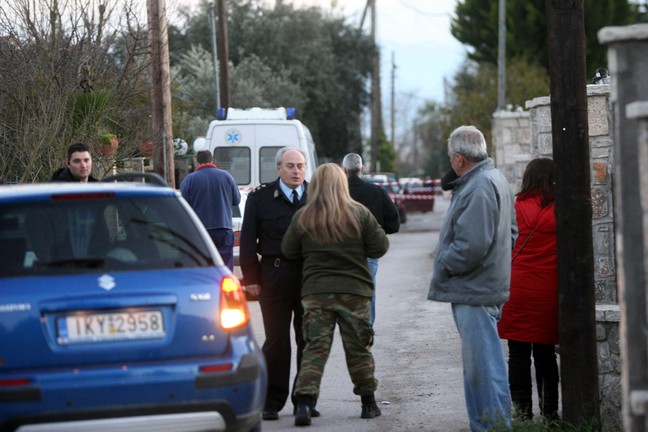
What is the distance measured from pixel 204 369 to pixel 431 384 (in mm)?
4027

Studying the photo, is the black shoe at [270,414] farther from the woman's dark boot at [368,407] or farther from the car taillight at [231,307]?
the car taillight at [231,307]

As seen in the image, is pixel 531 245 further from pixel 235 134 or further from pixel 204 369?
pixel 235 134

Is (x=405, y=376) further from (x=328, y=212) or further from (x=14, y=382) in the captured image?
(x=14, y=382)

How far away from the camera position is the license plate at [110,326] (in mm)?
5496

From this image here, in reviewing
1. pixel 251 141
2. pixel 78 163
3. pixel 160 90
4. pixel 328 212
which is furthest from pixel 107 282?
pixel 251 141

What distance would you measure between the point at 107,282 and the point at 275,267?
8.35ft

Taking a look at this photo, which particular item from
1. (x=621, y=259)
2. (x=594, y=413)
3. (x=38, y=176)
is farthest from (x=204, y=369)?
(x=38, y=176)

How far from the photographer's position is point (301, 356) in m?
8.20

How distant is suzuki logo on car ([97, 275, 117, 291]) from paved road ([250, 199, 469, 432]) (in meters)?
2.45

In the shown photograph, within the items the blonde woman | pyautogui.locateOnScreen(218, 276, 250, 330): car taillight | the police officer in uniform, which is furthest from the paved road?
pyautogui.locateOnScreen(218, 276, 250, 330): car taillight

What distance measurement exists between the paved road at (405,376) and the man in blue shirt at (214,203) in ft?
3.27

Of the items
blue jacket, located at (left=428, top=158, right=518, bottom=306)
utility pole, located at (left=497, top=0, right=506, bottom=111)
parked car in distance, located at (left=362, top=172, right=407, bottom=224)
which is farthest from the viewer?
parked car in distance, located at (left=362, top=172, right=407, bottom=224)

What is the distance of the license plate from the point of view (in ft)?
18.0

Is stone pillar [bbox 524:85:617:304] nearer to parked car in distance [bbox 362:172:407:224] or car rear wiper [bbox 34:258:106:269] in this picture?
car rear wiper [bbox 34:258:106:269]
